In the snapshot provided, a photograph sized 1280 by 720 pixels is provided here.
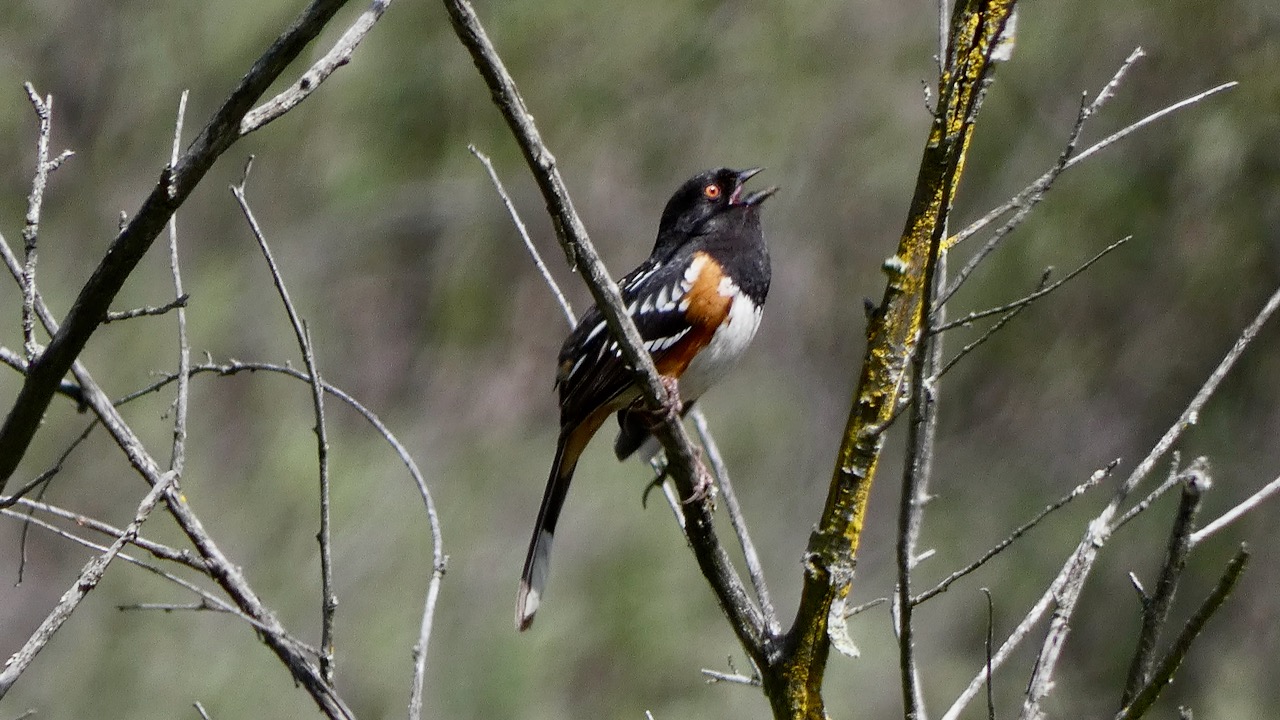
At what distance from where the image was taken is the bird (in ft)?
9.07

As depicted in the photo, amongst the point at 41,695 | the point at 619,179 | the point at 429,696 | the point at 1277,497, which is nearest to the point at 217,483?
the point at 41,695

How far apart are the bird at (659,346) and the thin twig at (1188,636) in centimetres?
144

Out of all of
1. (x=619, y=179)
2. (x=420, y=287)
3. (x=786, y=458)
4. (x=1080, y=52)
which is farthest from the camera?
(x=420, y=287)

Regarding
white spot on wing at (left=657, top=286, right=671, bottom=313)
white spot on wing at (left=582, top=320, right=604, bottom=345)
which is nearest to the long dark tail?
white spot on wing at (left=582, top=320, right=604, bottom=345)

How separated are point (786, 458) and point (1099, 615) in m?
1.19

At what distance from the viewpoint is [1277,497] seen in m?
3.67

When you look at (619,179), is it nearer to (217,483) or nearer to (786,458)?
(786,458)

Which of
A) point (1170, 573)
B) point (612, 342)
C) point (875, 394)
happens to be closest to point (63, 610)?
point (875, 394)

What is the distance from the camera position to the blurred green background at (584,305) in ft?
12.4

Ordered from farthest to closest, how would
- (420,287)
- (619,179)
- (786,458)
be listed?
1. (420,287)
2. (619,179)
3. (786,458)

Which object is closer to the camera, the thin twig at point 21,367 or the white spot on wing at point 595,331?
the thin twig at point 21,367

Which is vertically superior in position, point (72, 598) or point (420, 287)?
point (420, 287)

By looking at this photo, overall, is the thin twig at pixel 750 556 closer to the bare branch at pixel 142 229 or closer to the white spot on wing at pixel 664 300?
the white spot on wing at pixel 664 300

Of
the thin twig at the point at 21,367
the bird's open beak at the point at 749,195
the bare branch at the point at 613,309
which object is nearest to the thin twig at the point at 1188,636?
the bare branch at the point at 613,309
